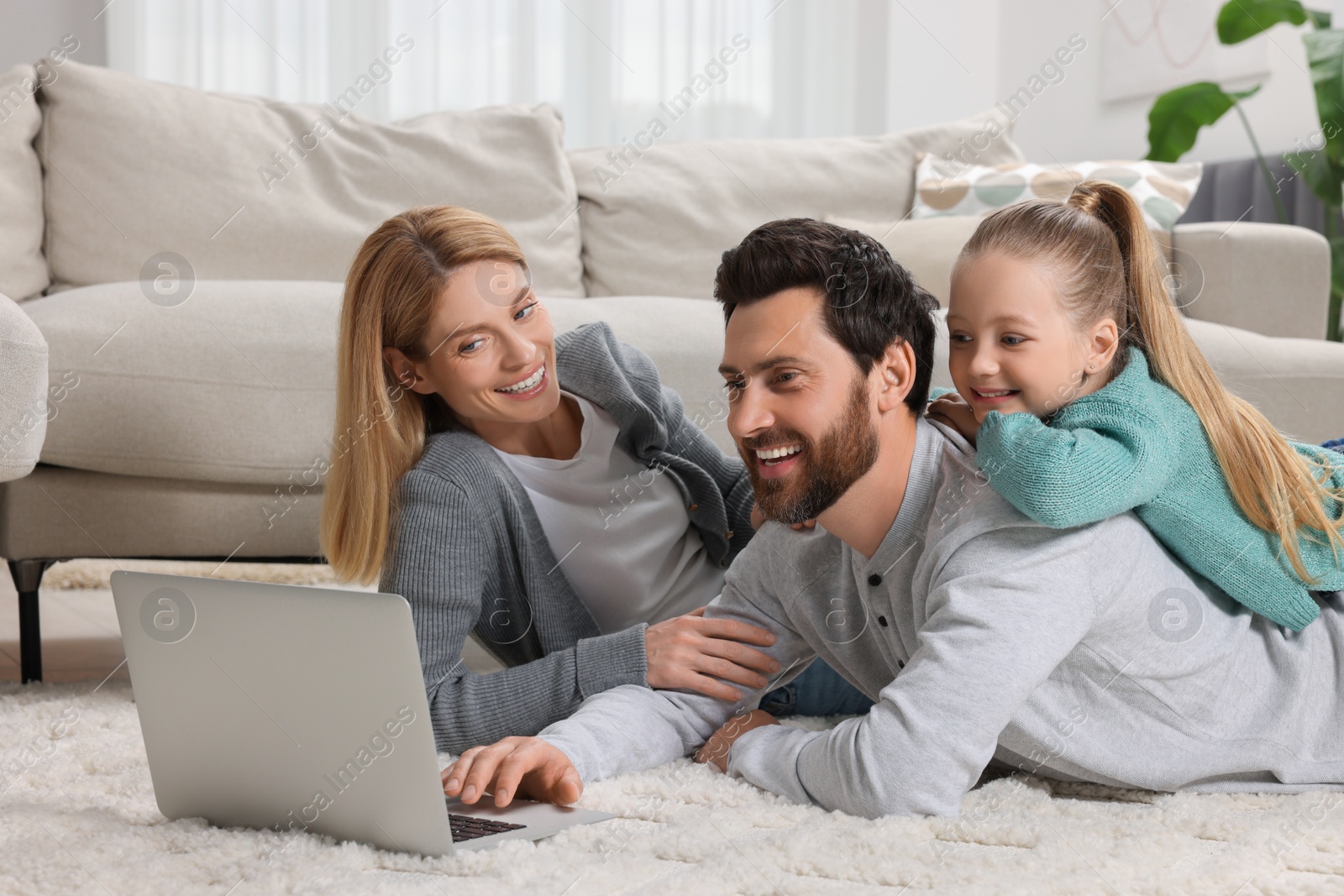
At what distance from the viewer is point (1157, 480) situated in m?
0.95

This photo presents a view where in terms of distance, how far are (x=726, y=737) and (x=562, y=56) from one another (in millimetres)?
3057

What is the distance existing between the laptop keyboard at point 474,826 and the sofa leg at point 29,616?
0.89m

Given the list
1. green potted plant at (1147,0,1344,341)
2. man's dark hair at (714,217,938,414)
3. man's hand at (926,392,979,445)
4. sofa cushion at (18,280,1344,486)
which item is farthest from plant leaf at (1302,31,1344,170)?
man's dark hair at (714,217,938,414)

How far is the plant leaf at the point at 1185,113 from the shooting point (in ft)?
10.2

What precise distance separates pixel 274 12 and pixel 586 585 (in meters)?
2.82

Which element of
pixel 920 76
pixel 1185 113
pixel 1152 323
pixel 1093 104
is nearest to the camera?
pixel 1152 323

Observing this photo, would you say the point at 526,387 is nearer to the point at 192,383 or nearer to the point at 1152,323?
the point at 192,383

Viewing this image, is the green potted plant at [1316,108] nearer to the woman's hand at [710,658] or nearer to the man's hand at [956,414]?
the man's hand at [956,414]

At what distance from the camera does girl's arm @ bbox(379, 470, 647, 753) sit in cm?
115

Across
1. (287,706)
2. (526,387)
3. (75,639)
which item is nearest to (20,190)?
(75,639)

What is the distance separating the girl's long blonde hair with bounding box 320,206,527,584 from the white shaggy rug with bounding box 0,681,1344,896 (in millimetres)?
350

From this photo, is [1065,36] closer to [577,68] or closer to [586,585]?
[577,68]

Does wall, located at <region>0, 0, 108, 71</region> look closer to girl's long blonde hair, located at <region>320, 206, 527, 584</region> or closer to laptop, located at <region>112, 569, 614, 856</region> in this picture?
girl's long blonde hair, located at <region>320, 206, 527, 584</region>

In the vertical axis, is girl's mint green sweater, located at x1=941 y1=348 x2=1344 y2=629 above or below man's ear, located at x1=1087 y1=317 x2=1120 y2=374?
below
